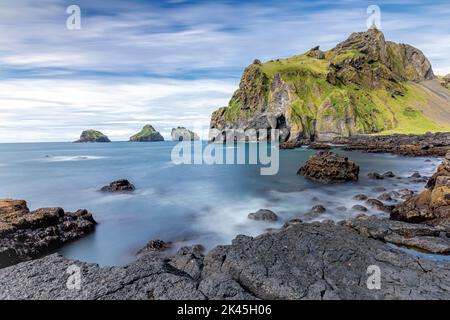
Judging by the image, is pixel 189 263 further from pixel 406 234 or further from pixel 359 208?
pixel 359 208

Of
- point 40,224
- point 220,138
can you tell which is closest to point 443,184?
point 40,224

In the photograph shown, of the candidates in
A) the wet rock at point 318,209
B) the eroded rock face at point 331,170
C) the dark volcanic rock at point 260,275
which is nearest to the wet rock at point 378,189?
the eroded rock face at point 331,170

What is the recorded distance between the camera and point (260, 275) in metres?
8.18

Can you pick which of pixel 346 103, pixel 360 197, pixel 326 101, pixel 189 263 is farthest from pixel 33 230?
pixel 326 101

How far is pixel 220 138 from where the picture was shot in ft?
542

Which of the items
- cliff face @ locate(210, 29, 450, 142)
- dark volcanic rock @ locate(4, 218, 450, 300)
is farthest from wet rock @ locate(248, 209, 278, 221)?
cliff face @ locate(210, 29, 450, 142)

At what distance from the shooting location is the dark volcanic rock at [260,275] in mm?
7480

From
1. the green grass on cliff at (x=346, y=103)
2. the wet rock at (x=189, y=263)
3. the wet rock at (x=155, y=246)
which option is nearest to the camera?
the wet rock at (x=189, y=263)

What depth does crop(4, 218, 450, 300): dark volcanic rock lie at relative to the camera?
7.48m

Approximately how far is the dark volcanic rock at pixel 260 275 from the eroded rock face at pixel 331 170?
Result: 2340 centimetres

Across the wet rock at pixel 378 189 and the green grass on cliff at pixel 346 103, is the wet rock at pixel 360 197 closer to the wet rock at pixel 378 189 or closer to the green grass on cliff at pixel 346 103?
the wet rock at pixel 378 189

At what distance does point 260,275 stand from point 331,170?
91.6 ft

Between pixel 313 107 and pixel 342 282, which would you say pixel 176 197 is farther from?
pixel 313 107

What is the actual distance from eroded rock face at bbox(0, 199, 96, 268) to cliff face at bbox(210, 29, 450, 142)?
4701 inches
